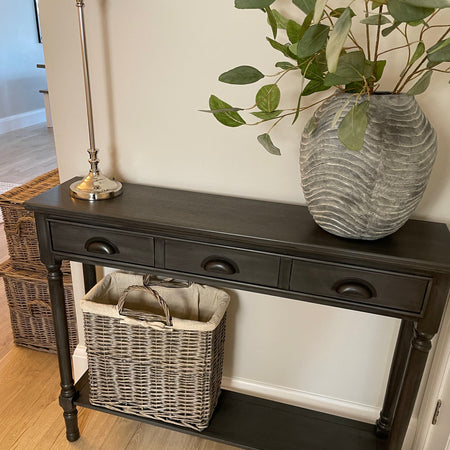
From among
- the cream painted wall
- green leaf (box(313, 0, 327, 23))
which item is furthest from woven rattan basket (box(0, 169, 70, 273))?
green leaf (box(313, 0, 327, 23))

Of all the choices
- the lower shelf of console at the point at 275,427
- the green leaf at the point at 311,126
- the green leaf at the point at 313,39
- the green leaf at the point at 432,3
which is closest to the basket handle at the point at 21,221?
the lower shelf of console at the point at 275,427

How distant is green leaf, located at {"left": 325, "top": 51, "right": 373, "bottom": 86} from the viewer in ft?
2.94

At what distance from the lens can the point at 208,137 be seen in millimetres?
1424

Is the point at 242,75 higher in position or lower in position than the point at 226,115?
higher

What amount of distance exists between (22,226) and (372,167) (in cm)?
142

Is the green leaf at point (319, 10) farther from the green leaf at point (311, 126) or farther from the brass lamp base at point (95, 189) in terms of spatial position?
the brass lamp base at point (95, 189)

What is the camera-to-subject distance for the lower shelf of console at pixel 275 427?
1.43m

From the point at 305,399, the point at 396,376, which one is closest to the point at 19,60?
the point at 305,399

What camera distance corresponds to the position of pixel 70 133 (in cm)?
153

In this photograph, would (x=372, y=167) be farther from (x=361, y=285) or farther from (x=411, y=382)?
(x=411, y=382)

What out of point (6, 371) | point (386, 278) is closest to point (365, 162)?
point (386, 278)

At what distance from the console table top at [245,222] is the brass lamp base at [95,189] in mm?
20

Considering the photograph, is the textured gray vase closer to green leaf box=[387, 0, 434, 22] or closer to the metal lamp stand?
green leaf box=[387, 0, 434, 22]

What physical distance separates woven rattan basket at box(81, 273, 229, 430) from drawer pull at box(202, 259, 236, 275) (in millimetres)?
218
